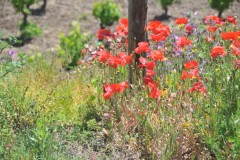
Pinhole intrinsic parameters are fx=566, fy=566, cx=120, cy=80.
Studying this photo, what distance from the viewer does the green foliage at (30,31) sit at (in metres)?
10.6

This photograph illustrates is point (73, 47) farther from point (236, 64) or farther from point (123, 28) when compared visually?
point (236, 64)

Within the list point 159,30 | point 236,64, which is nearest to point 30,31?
point 159,30

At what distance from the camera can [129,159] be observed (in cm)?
441

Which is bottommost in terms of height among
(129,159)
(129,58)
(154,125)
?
(129,159)

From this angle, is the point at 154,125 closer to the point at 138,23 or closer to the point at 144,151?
the point at 144,151

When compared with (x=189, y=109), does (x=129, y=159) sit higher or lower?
lower

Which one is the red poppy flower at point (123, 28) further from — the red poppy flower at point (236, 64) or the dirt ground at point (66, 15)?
the dirt ground at point (66, 15)

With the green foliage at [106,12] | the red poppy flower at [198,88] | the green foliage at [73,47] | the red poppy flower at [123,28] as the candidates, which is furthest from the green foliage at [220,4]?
the red poppy flower at [198,88]

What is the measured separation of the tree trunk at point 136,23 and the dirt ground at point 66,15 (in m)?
5.24

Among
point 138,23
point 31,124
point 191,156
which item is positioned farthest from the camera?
point 138,23

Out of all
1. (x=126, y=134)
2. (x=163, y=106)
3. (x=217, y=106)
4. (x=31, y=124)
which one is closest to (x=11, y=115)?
(x=31, y=124)

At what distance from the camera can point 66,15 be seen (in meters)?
12.0

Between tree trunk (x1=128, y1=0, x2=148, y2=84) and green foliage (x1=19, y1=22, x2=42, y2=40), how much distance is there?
5.62 meters

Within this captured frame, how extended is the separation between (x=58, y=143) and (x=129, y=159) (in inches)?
22.3
